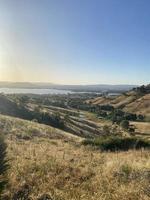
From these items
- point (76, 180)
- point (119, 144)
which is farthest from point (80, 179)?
point (119, 144)

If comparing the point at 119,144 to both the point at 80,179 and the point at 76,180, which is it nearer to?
the point at 80,179

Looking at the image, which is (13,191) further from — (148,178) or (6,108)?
(6,108)

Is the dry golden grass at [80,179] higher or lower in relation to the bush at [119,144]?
higher

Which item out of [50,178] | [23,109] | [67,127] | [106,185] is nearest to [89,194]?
[106,185]

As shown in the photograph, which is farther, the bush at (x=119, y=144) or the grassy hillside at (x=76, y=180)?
the bush at (x=119, y=144)

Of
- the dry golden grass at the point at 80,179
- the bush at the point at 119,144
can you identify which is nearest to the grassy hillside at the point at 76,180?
the dry golden grass at the point at 80,179

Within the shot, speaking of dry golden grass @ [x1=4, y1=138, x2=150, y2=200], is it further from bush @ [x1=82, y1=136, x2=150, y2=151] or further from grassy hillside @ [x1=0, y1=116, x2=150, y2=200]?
bush @ [x1=82, y1=136, x2=150, y2=151]

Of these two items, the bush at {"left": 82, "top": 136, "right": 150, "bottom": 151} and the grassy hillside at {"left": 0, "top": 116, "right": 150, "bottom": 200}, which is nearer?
the grassy hillside at {"left": 0, "top": 116, "right": 150, "bottom": 200}

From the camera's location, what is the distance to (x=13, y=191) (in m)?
8.19

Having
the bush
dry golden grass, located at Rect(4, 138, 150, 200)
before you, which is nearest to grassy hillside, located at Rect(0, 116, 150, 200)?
dry golden grass, located at Rect(4, 138, 150, 200)

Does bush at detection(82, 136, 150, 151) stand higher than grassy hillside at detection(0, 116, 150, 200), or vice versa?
grassy hillside at detection(0, 116, 150, 200)

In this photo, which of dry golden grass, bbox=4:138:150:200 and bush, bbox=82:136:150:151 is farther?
bush, bbox=82:136:150:151

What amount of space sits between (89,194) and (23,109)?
2764 inches

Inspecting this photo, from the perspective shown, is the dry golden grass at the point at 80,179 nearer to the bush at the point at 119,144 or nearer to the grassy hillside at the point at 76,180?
the grassy hillside at the point at 76,180
